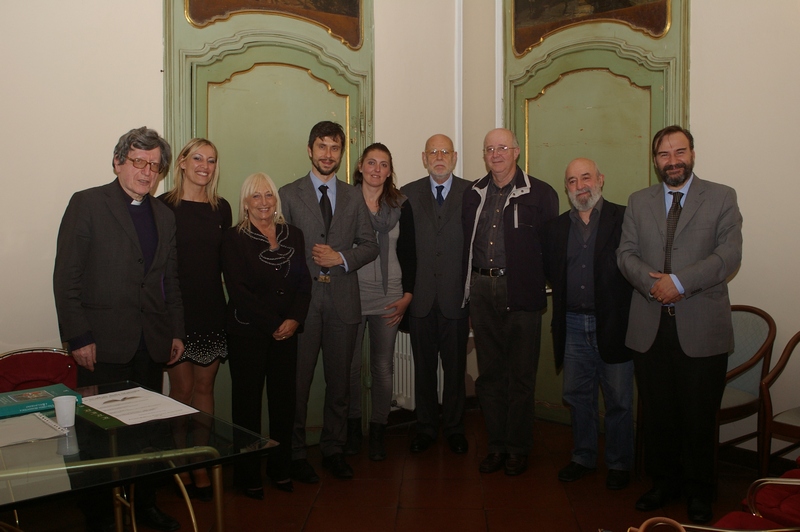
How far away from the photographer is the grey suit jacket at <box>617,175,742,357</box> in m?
3.08

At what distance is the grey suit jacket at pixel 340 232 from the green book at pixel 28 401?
1.61m

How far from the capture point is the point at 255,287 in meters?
3.42

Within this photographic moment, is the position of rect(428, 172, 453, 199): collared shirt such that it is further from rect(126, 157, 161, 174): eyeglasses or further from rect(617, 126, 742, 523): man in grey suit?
rect(126, 157, 161, 174): eyeglasses

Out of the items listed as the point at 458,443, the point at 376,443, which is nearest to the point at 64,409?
the point at 376,443

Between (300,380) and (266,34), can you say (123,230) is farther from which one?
(266,34)

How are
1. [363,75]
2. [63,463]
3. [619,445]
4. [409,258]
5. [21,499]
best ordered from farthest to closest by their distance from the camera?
[363,75], [409,258], [619,445], [63,463], [21,499]

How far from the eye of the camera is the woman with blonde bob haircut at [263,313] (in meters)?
3.38

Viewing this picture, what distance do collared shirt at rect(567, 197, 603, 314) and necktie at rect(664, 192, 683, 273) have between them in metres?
0.40

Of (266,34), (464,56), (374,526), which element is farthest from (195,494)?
(464,56)

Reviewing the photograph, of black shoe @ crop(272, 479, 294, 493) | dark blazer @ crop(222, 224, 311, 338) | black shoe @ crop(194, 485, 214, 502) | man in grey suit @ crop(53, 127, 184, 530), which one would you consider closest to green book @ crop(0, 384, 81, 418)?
man in grey suit @ crop(53, 127, 184, 530)

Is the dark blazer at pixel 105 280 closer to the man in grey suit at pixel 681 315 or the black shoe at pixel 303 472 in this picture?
the black shoe at pixel 303 472

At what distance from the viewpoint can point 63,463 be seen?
1736mm

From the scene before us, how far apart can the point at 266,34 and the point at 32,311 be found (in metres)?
2.04

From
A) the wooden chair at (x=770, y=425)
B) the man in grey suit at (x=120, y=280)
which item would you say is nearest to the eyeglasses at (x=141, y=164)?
the man in grey suit at (x=120, y=280)
